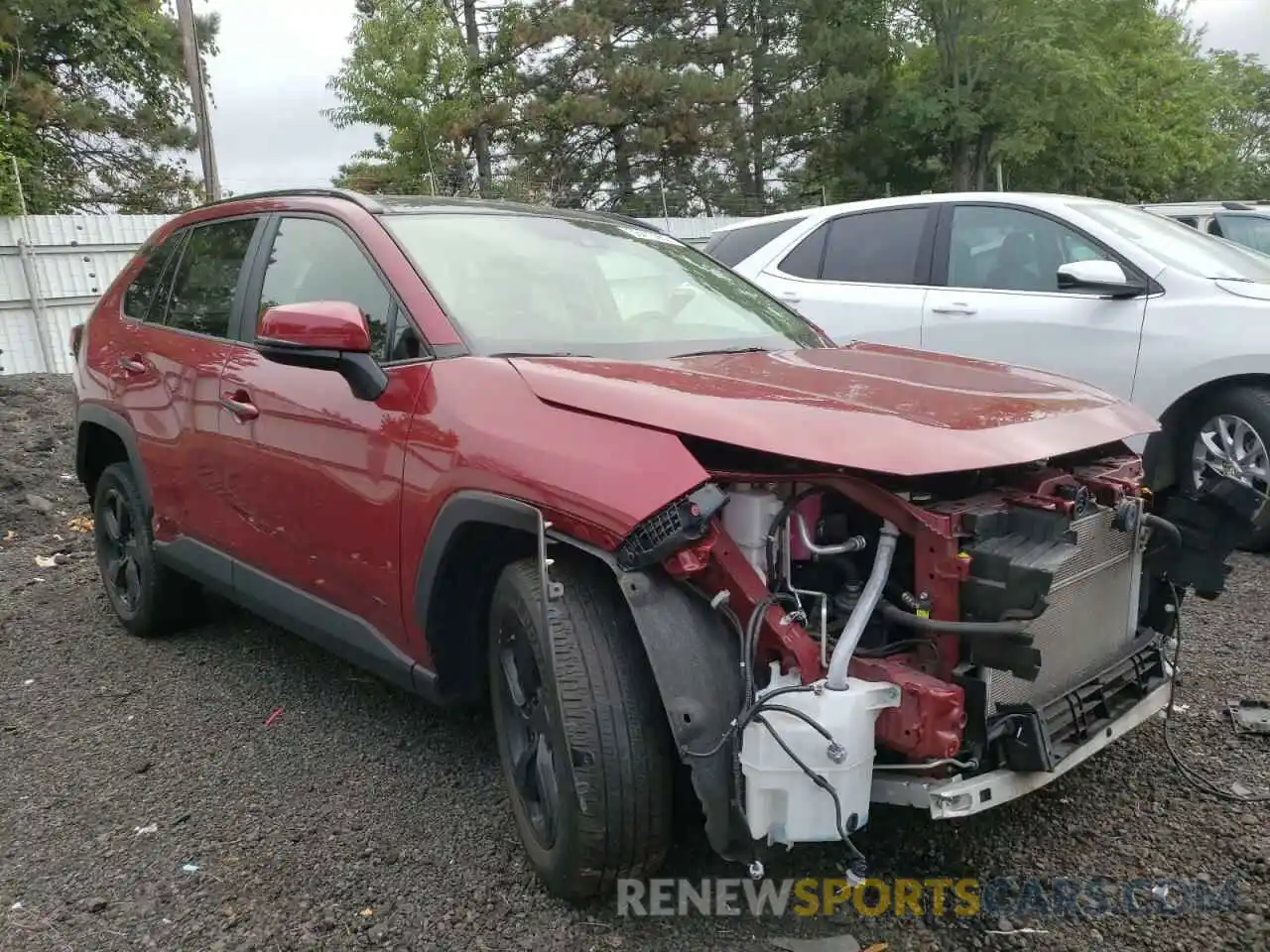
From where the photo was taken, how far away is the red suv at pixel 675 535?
80.4 inches

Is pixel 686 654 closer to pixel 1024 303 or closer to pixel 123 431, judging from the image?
pixel 123 431

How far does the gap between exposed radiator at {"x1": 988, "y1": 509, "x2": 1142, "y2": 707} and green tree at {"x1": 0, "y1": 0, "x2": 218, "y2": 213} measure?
20.4 m

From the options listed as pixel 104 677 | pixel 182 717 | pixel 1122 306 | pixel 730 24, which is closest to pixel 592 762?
pixel 182 717

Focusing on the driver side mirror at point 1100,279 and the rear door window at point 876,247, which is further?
the rear door window at point 876,247

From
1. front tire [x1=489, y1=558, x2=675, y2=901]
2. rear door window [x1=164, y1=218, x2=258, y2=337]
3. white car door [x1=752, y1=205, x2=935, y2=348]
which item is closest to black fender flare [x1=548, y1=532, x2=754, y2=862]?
front tire [x1=489, y1=558, x2=675, y2=901]

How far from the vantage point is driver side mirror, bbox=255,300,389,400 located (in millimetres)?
2570

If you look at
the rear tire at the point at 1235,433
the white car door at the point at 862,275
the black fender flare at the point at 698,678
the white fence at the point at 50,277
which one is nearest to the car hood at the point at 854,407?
the black fender flare at the point at 698,678

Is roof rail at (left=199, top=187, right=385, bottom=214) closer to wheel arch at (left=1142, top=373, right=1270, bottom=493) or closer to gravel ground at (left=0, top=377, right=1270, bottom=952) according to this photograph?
gravel ground at (left=0, top=377, right=1270, bottom=952)

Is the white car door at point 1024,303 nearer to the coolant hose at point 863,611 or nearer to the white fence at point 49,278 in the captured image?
the coolant hose at point 863,611

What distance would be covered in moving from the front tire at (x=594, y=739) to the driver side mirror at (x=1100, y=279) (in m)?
3.52

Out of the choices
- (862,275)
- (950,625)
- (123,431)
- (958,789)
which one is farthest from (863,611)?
(862,275)

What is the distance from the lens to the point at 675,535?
81.0 inches

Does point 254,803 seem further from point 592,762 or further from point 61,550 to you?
point 61,550

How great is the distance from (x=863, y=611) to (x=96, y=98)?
24.7 metres
